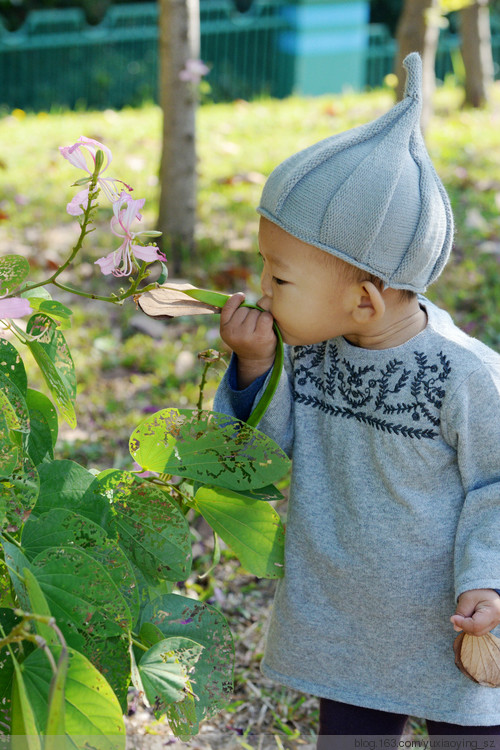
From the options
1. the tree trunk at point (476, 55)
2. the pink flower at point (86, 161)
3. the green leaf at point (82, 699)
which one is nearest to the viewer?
the green leaf at point (82, 699)

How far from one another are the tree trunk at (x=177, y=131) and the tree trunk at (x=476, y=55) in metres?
3.25

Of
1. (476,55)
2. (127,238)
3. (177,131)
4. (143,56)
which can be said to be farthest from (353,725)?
(143,56)

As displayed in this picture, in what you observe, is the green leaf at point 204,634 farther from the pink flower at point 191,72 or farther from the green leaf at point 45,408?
the pink flower at point 191,72

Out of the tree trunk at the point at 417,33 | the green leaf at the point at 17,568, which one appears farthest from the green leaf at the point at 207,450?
the tree trunk at the point at 417,33


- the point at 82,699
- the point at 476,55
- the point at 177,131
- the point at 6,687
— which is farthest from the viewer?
the point at 476,55

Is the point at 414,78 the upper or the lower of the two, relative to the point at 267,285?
upper

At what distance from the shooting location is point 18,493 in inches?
37.8

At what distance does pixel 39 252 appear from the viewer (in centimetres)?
376

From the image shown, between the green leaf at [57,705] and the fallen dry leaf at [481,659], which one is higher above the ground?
the green leaf at [57,705]

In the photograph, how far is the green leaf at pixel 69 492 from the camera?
1.04 meters

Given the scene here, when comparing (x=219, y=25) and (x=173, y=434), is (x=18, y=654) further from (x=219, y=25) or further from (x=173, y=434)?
(x=219, y=25)

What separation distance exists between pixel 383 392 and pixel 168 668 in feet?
1.91

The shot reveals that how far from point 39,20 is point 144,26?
1349 millimetres

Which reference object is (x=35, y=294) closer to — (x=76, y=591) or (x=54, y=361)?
(x=54, y=361)
